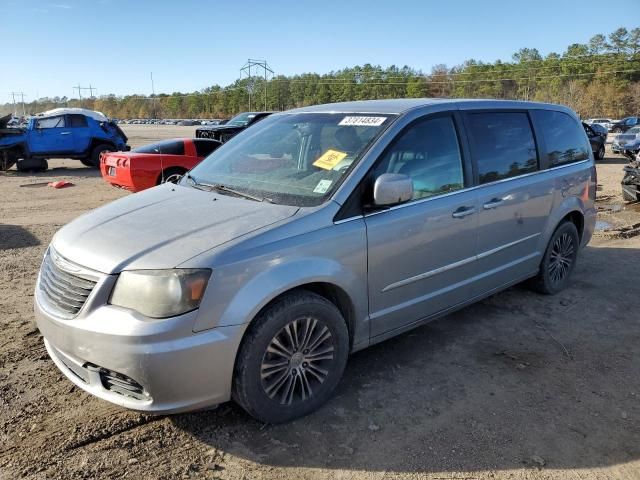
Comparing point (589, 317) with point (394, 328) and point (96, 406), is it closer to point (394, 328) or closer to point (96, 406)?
point (394, 328)

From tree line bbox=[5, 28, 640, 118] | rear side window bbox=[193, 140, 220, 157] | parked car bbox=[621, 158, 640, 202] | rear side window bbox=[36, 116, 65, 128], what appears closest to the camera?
parked car bbox=[621, 158, 640, 202]

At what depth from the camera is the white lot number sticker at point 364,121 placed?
347 cm

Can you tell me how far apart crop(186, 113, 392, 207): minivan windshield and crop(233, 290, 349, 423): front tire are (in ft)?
2.17

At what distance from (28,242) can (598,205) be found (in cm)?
1002

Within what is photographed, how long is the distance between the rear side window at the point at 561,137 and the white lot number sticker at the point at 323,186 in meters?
2.55

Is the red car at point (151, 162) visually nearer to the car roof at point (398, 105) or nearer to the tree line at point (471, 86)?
the car roof at point (398, 105)

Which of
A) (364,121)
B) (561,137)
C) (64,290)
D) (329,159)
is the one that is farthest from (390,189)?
(561,137)

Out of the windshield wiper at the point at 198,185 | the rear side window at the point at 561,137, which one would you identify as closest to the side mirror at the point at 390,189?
the windshield wiper at the point at 198,185

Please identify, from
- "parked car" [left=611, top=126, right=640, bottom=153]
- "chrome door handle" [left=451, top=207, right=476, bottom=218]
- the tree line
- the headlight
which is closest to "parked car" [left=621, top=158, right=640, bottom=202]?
"chrome door handle" [left=451, top=207, right=476, bottom=218]

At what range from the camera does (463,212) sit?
3.71 m

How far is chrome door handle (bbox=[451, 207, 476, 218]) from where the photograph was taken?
3655mm

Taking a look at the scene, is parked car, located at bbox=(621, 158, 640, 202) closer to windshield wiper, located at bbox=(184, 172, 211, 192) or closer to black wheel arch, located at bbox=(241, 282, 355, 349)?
black wheel arch, located at bbox=(241, 282, 355, 349)

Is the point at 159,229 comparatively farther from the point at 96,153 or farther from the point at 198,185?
the point at 96,153

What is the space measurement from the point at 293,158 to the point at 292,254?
1008 millimetres
